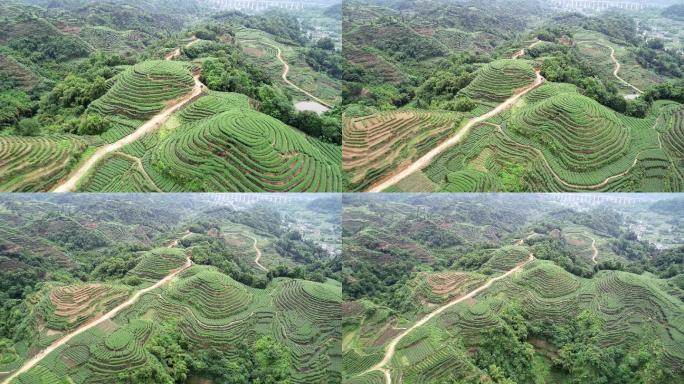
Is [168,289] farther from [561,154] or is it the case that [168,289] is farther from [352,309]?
[561,154]

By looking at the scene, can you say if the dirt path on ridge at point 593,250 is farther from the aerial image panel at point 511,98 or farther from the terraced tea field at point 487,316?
the aerial image panel at point 511,98

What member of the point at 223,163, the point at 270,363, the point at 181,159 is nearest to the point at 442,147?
the point at 223,163

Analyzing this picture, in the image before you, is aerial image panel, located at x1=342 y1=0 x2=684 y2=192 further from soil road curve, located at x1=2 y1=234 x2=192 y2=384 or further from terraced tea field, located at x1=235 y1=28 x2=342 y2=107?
soil road curve, located at x1=2 y1=234 x2=192 y2=384

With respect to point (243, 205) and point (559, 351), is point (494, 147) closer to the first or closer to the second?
point (559, 351)

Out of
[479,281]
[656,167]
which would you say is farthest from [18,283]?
[656,167]

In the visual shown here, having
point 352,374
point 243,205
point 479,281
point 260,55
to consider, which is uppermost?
point 260,55

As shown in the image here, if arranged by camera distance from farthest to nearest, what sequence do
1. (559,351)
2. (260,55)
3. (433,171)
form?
1. (260,55)
2. (559,351)
3. (433,171)

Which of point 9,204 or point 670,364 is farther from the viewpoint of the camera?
point 9,204

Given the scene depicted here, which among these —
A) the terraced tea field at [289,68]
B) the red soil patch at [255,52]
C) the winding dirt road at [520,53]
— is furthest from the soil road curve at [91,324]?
the winding dirt road at [520,53]
